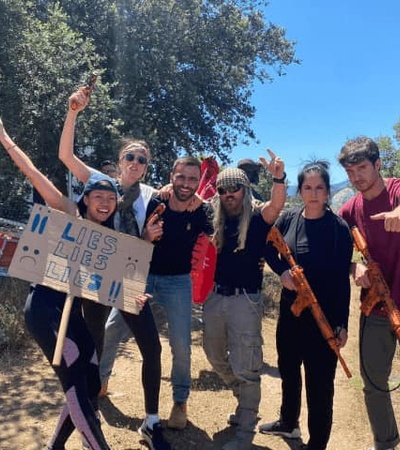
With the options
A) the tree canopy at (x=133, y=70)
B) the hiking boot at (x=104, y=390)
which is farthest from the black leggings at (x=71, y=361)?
the tree canopy at (x=133, y=70)

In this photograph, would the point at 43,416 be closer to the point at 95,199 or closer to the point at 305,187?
the point at 95,199

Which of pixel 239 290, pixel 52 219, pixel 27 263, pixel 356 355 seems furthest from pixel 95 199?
pixel 356 355

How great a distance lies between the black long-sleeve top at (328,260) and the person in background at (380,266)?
7.0 inches

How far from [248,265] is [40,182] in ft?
5.31

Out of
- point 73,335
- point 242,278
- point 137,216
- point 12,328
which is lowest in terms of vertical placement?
point 12,328

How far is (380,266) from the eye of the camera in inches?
136

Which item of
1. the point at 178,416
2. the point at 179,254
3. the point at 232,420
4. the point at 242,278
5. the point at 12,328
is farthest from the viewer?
the point at 12,328

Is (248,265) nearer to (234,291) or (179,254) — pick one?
(234,291)

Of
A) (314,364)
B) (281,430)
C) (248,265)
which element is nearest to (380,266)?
(314,364)

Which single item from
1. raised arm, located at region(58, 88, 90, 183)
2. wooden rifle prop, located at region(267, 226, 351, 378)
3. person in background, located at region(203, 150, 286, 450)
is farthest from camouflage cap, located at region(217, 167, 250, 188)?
raised arm, located at region(58, 88, 90, 183)

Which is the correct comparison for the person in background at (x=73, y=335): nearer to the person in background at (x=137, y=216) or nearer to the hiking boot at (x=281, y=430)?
the person in background at (x=137, y=216)

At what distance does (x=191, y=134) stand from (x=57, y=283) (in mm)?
9310

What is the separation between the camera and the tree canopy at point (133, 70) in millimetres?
8266

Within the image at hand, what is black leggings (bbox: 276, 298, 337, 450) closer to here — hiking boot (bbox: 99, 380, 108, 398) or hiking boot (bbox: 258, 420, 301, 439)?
hiking boot (bbox: 258, 420, 301, 439)
